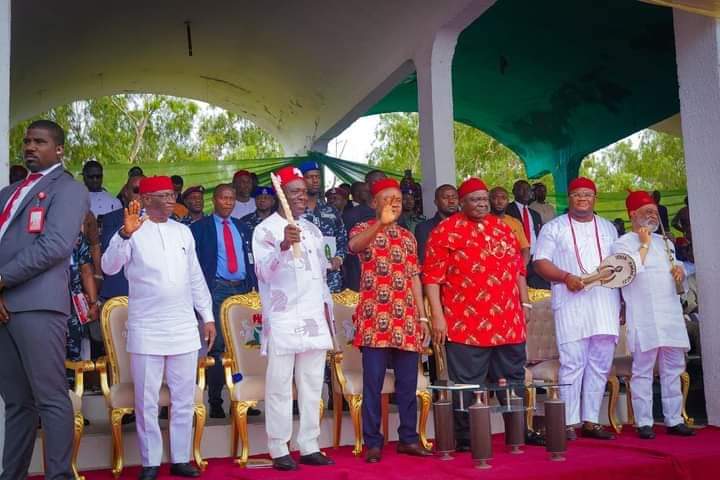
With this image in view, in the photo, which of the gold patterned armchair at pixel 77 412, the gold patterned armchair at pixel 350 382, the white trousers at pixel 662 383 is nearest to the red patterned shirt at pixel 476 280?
the gold patterned armchair at pixel 350 382

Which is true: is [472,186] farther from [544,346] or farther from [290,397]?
[544,346]

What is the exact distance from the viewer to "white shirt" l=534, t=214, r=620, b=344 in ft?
20.8

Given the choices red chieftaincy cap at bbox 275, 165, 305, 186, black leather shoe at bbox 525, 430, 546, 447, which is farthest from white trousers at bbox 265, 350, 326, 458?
black leather shoe at bbox 525, 430, 546, 447

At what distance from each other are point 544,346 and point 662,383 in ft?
3.51

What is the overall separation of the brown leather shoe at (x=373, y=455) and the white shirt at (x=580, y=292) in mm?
1682

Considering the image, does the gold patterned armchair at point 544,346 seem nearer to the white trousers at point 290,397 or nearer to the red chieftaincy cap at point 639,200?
the red chieftaincy cap at point 639,200

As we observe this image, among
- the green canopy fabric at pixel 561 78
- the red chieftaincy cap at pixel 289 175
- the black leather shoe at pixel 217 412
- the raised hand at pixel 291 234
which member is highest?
the green canopy fabric at pixel 561 78

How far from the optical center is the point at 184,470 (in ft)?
17.5

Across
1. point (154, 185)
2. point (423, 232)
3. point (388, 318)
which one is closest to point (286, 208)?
point (154, 185)

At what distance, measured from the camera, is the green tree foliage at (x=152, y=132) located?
91.1ft

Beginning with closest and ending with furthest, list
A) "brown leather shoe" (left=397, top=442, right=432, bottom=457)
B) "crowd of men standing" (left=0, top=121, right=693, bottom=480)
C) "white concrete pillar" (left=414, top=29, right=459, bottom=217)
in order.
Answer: "crowd of men standing" (left=0, top=121, right=693, bottom=480), "brown leather shoe" (left=397, top=442, right=432, bottom=457), "white concrete pillar" (left=414, top=29, right=459, bottom=217)

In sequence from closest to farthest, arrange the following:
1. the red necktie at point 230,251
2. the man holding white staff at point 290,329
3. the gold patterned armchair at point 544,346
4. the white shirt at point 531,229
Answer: the man holding white staff at point 290,329
the gold patterned armchair at point 544,346
the red necktie at point 230,251
the white shirt at point 531,229

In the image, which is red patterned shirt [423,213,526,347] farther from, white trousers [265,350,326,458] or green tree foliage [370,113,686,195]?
green tree foliage [370,113,686,195]

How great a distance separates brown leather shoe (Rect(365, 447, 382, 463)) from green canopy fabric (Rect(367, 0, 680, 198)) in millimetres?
6089
